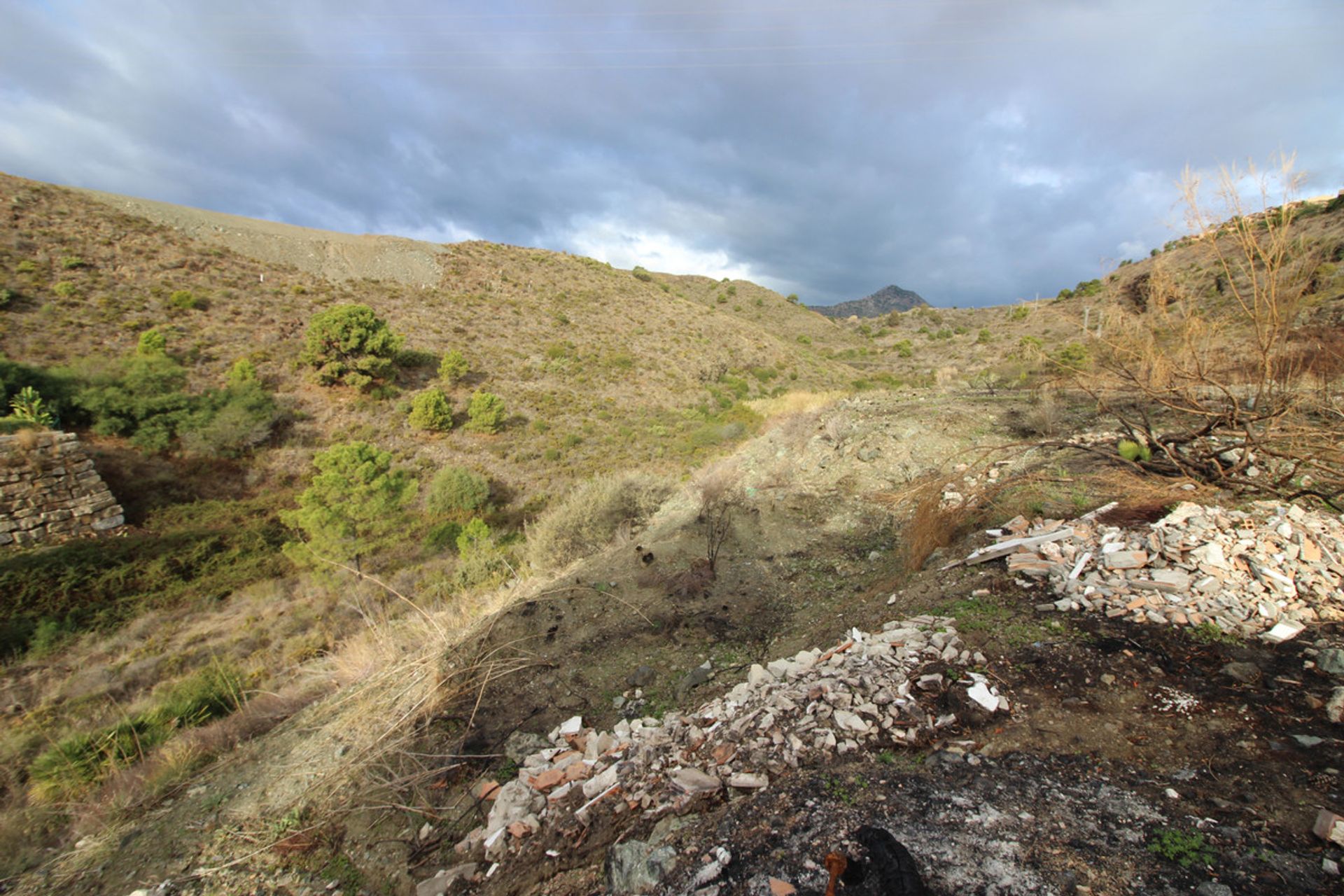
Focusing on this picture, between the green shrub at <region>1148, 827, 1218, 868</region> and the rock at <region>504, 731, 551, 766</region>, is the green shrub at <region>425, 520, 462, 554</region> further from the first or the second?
the green shrub at <region>1148, 827, 1218, 868</region>

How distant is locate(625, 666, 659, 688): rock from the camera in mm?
4762

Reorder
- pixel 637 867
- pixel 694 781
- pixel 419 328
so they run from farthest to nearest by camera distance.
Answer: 1. pixel 419 328
2. pixel 694 781
3. pixel 637 867

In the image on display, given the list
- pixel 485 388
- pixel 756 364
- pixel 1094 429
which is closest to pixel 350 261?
pixel 485 388

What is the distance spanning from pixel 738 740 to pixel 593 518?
7656 mm

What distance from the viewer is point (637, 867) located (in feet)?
7.63

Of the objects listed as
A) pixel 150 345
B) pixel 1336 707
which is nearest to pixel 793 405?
pixel 1336 707

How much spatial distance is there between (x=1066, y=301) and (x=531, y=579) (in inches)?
1518

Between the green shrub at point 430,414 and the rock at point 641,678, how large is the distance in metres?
17.9

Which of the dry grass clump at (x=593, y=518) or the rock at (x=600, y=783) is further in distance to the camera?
the dry grass clump at (x=593, y=518)

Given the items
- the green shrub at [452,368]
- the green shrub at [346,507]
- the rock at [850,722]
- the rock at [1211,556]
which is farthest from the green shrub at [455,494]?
the rock at [1211,556]

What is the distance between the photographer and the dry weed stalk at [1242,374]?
4.04m

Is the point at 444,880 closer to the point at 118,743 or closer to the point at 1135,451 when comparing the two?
the point at 118,743

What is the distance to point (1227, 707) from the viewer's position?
8.50 ft

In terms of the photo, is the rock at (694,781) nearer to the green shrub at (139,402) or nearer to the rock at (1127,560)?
the rock at (1127,560)
